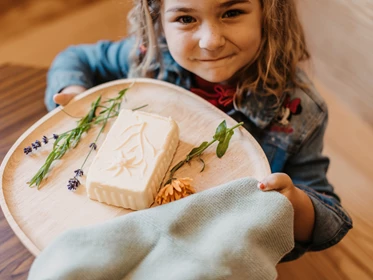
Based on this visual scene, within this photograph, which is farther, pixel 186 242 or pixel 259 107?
pixel 259 107

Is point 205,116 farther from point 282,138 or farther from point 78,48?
point 78,48

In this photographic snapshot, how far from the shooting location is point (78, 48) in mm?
1106

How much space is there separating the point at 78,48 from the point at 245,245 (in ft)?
2.30

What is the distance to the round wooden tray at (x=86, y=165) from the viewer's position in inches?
26.3

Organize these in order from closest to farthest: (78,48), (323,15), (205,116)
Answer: (205,116) < (78,48) < (323,15)

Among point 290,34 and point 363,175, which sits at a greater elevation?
point 290,34

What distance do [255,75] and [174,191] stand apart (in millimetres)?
355

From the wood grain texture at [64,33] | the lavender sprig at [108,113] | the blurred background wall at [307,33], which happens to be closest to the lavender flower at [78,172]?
the lavender sprig at [108,113]

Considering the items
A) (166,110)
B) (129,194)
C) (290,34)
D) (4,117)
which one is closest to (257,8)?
(290,34)

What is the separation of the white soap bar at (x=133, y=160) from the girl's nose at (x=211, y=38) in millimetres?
138

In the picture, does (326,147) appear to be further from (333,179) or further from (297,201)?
(297,201)

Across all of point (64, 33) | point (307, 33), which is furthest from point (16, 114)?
point (307, 33)

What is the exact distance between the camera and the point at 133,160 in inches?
27.0

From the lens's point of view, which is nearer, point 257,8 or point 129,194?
point 129,194
